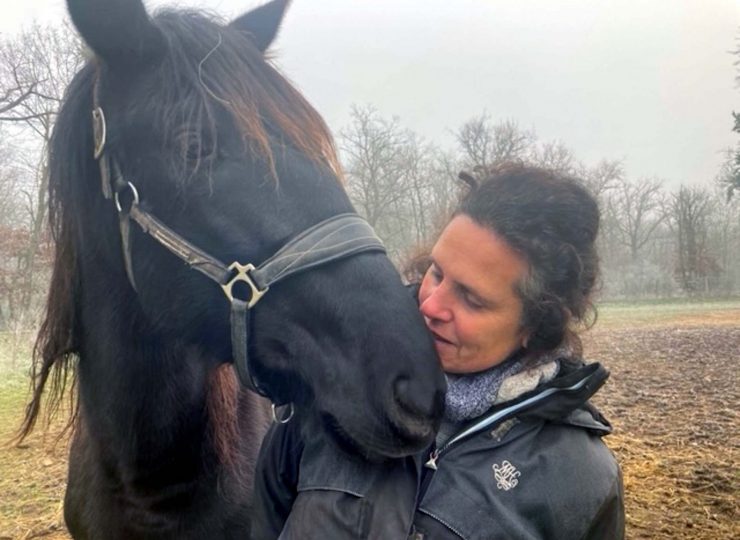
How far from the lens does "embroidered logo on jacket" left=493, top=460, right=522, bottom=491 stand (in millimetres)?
1504

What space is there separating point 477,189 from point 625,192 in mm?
48529

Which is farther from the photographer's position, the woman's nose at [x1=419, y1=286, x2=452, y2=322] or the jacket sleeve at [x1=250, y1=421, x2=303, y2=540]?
the jacket sleeve at [x1=250, y1=421, x2=303, y2=540]

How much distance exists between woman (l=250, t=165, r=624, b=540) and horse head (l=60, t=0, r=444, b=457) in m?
0.15

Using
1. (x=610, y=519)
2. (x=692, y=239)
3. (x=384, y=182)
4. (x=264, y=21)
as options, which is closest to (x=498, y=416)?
(x=610, y=519)

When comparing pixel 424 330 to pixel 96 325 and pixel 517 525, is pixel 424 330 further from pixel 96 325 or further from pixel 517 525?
pixel 96 325

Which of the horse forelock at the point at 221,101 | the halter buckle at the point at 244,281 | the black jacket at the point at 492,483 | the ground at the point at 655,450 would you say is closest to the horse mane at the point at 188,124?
the horse forelock at the point at 221,101

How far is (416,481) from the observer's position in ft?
4.99

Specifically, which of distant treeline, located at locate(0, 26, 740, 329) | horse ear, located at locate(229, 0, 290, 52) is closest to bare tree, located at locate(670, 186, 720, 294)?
distant treeline, located at locate(0, 26, 740, 329)

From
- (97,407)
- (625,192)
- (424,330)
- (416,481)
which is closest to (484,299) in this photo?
(424,330)

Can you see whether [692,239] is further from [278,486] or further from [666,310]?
[278,486]

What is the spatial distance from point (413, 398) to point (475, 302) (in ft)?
1.30

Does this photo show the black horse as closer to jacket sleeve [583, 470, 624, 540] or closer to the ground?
jacket sleeve [583, 470, 624, 540]

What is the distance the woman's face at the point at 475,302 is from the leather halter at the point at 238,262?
21cm

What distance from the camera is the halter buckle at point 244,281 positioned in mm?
1631
